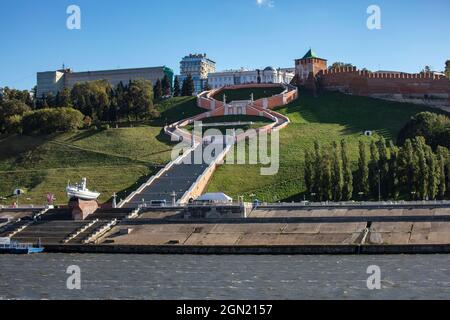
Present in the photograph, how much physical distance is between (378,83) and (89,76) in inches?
3349

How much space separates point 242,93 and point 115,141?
30.1 meters

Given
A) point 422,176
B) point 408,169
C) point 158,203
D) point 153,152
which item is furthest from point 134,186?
point 422,176

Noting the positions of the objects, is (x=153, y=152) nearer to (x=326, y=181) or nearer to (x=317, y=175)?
(x=317, y=175)

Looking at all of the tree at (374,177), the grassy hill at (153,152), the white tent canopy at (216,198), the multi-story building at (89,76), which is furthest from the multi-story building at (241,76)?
the white tent canopy at (216,198)

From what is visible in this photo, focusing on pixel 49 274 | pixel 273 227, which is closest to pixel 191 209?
pixel 273 227

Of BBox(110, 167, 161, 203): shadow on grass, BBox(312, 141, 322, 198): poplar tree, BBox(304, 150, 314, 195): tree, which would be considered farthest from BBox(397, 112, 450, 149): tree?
BBox(110, 167, 161, 203): shadow on grass

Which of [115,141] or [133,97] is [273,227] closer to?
[115,141]

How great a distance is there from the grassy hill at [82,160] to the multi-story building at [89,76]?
2746 inches

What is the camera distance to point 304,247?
5194cm

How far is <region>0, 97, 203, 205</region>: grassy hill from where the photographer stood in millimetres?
79875

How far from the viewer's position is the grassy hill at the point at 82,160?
79875 millimetres

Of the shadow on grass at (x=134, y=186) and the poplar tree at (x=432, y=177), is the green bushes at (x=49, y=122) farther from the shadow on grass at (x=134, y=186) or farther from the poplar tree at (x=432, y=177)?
the poplar tree at (x=432, y=177)

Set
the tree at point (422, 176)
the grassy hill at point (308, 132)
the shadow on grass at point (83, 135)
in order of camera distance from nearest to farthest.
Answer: the tree at point (422, 176)
the grassy hill at point (308, 132)
the shadow on grass at point (83, 135)

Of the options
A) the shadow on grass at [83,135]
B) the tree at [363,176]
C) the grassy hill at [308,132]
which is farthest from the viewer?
the shadow on grass at [83,135]
